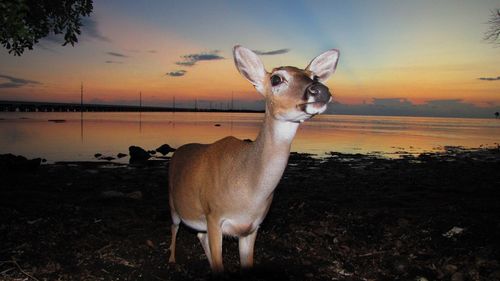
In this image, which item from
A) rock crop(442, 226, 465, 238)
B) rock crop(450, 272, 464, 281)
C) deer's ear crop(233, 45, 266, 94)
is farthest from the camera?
rock crop(442, 226, 465, 238)

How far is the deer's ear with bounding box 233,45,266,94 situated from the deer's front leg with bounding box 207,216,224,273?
1.92 meters

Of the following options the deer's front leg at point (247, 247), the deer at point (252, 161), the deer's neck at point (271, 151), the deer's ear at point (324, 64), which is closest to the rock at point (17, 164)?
the deer at point (252, 161)

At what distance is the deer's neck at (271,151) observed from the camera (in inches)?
187

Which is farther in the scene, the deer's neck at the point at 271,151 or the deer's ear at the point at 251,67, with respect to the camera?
the deer's ear at the point at 251,67

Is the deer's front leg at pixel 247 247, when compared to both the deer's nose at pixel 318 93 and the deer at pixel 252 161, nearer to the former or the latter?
the deer at pixel 252 161

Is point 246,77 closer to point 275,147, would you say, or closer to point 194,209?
point 275,147

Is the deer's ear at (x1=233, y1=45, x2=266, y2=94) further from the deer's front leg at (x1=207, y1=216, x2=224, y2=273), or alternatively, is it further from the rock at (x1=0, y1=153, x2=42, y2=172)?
the rock at (x1=0, y1=153, x2=42, y2=172)

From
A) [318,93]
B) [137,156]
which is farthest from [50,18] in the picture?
[137,156]

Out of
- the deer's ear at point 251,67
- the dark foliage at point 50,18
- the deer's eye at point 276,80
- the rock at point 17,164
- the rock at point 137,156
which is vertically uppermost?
the dark foliage at point 50,18

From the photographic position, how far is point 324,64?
18.1 feet

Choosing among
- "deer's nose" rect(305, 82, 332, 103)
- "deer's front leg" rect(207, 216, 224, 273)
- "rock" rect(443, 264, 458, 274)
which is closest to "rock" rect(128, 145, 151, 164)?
"deer's front leg" rect(207, 216, 224, 273)

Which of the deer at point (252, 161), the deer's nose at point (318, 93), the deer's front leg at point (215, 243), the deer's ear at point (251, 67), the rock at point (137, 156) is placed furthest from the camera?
the rock at point (137, 156)

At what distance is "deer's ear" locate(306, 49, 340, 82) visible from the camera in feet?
17.9

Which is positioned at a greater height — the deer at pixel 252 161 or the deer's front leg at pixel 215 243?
the deer at pixel 252 161
